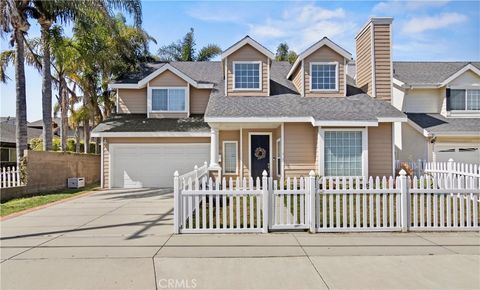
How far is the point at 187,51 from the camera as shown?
29.3 metres

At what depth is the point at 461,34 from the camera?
14141 millimetres

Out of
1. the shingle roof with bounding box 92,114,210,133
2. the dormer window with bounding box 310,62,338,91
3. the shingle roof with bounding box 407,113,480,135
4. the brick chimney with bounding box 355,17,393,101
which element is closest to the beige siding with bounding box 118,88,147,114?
the shingle roof with bounding box 92,114,210,133

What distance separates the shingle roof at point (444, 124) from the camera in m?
16.3

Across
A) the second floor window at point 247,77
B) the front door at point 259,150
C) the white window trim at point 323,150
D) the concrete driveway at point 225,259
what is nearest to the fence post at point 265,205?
the concrete driveway at point 225,259

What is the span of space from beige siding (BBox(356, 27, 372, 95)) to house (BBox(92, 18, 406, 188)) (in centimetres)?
5

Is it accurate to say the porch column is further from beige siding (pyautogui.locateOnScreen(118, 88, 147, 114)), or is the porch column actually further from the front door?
beige siding (pyautogui.locateOnScreen(118, 88, 147, 114))

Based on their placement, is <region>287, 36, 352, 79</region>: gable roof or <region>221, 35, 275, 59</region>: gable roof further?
<region>221, 35, 275, 59</region>: gable roof

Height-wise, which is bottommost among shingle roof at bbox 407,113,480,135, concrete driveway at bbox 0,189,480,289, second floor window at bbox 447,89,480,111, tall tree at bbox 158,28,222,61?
concrete driveway at bbox 0,189,480,289

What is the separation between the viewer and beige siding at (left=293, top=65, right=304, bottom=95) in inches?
610

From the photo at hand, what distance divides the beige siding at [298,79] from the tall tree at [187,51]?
14.0m

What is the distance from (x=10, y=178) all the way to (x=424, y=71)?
2100 centimetres

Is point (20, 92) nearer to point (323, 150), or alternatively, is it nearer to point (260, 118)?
point (260, 118)

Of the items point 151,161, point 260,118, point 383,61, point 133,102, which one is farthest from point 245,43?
point 151,161

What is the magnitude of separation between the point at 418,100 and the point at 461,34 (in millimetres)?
4851
